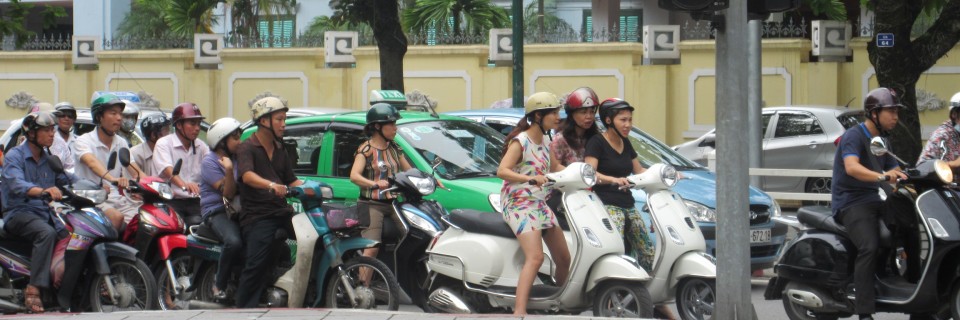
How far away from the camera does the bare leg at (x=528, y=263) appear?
354 inches

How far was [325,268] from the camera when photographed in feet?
30.6

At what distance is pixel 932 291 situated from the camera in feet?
27.0

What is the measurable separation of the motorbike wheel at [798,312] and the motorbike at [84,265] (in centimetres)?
409

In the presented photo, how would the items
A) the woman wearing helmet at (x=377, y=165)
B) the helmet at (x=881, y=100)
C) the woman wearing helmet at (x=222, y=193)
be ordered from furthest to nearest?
1. the woman wearing helmet at (x=377, y=165)
2. the woman wearing helmet at (x=222, y=193)
3. the helmet at (x=881, y=100)

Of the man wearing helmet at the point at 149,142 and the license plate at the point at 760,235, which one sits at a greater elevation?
the man wearing helmet at the point at 149,142

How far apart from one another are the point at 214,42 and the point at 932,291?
1848 cm

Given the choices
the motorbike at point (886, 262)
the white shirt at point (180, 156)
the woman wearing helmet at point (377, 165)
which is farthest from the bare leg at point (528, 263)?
the white shirt at point (180, 156)

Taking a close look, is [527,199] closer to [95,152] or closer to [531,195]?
[531,195]

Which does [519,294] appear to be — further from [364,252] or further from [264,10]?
[264,10]

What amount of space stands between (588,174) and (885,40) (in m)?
10.1

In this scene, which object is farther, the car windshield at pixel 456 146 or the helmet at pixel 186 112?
the car windshield at pixel 456 146

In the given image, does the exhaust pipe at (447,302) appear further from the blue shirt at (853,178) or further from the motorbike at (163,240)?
the blue shirt at (853,178)

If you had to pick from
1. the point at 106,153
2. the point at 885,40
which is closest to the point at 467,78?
the point at 885,40

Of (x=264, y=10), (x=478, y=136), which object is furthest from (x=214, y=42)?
(x=478, y=136)
